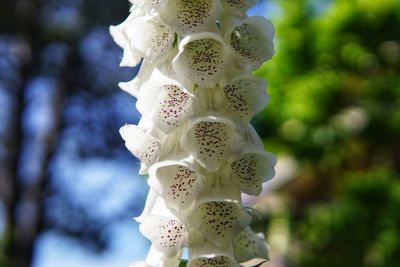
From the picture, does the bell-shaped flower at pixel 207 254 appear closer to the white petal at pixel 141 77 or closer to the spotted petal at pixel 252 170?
the spotted petal at pixel 252 170

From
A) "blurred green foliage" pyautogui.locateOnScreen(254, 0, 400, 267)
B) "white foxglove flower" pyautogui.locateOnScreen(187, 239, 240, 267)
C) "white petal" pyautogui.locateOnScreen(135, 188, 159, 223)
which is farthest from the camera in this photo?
"blurred green foliage" pyautogui.locateOnScreen(254, 0, 400, 267)

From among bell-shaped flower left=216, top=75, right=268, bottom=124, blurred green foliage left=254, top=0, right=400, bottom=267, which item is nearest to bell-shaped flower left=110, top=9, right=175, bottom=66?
bell-shaped flower left=216, top=75, right=268, bottom=124

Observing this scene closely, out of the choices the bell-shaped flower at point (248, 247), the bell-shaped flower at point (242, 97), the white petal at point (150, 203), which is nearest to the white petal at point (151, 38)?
the bell-shaped flower at point (242, 97)

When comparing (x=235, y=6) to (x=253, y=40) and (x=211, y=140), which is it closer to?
(x=253, y=40)

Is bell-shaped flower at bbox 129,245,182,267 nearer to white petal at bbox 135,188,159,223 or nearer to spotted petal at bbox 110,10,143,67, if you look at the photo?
white petal at bbox 135,188,159,223

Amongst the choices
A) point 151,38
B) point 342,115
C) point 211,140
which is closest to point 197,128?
point 211,140

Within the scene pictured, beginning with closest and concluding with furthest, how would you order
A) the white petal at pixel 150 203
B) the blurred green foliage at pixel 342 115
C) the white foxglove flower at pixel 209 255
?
the white foxglove flower at pixel 209 255 → the white petal at pixel 150 203 → the blurred green foliage at pixel 342 115

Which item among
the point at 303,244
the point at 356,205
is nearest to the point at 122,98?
the point at 303,244
